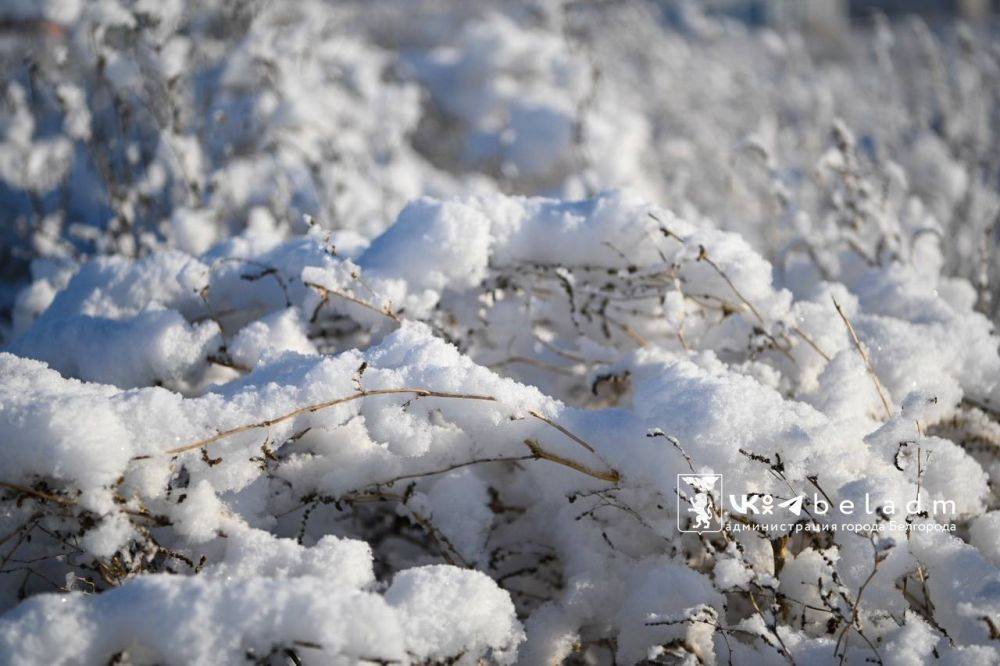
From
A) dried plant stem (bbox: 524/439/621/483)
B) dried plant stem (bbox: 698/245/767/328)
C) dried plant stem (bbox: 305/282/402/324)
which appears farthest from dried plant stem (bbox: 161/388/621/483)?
dried plant stem (bbox: 698/245/767/328)

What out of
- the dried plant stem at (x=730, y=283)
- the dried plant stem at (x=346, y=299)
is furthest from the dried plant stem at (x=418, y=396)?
the dried plant stem at (x=730, y=283)

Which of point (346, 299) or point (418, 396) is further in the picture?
point (346, 299)

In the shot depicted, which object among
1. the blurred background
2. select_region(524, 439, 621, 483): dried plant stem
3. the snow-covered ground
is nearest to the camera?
the snow-covered ground

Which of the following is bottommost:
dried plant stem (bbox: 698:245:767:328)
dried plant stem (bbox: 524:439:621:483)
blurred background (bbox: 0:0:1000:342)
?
blurred background (bbox: 0:0:1000:342)

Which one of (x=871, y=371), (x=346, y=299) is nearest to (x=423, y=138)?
(x=346, y=299)

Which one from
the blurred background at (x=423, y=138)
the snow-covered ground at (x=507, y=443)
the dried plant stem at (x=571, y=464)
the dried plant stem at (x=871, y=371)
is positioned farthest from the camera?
the blurred background at (x=423, y=138)

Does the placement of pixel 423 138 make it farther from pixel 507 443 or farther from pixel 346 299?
pixel 507 443

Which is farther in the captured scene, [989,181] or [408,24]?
[408,24]

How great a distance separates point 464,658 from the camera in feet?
2.98

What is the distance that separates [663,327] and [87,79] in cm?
281

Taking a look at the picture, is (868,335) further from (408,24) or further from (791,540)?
(408,24)

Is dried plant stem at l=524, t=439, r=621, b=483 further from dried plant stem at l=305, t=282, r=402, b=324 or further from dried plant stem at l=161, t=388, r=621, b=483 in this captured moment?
dried plant stem at l=305, t=282, r=402, b=324

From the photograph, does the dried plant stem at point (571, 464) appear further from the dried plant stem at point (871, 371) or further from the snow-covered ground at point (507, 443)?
the dried plant stem at point (871, 371)

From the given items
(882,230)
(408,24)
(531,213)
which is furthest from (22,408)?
(408,24)
